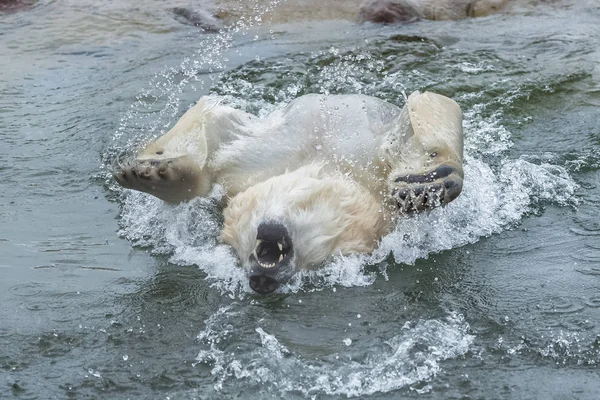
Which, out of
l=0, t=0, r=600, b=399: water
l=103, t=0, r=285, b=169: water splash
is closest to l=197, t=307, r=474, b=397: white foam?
l=0, t=0, r=600, b=399: water

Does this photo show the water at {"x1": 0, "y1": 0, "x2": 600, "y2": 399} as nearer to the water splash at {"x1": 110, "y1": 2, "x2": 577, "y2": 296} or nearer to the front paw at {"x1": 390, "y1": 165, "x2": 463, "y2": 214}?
the water splash at {"x1": 110, "y1": 2, "x2": 577, "y2": 296}

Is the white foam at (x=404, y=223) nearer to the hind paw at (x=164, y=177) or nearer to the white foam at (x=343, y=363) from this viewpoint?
the hind paw at (x=164, y=177)

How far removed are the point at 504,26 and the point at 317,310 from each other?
5.76 m

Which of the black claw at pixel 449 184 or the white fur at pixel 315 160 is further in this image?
the white fur at pixel 315 160

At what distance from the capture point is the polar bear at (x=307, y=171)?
4641 millimetres

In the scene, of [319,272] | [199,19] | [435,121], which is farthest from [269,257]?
[199,19]

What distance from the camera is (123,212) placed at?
5.85 m

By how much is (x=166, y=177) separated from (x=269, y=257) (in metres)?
0.90

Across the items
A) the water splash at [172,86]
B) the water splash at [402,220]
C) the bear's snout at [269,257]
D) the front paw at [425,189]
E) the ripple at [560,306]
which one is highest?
the front paw at [425,189]

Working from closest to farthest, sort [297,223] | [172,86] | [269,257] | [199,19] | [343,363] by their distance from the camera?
[343,363] < [269,257] < [297,223] < [172,86] < [199,19]

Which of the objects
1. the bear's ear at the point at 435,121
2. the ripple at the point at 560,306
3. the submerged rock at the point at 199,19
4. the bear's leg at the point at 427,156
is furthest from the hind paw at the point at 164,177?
the submerged rock at the point at 199,19

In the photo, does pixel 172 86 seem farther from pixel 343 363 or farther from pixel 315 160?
pixel 343 363

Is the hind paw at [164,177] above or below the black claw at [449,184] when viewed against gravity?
below

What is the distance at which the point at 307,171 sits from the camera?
5.06 meters
